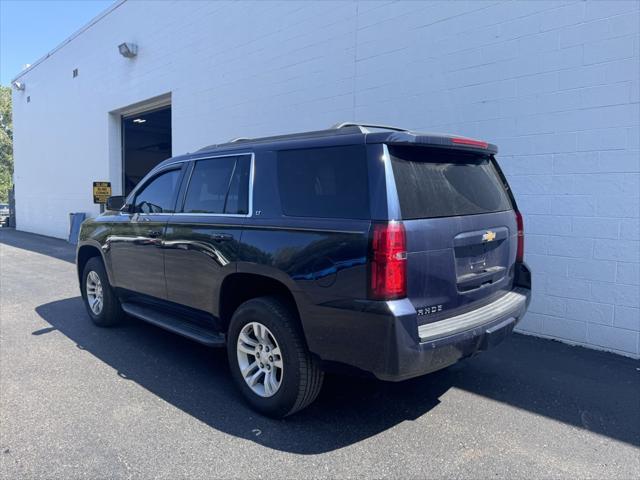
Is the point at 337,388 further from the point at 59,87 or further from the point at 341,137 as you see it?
the point at 59,87

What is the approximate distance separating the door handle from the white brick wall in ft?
11.9

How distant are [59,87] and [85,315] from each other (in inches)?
563

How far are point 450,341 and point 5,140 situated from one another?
60271 millimetres

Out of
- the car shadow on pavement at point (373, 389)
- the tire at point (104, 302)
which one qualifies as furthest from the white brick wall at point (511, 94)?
the tire at point (104, 302)

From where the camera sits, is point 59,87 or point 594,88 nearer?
point 594,88

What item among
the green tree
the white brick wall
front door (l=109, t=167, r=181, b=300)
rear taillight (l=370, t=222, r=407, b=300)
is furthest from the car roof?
the green tree

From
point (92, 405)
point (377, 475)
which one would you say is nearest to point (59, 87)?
point (92, 405)

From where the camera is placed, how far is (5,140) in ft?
169

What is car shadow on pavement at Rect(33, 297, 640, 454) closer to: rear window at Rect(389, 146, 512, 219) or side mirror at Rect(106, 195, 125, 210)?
side mirror at Rect(106, 195, 125, 210)

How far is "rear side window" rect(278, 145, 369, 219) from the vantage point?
10.1ft

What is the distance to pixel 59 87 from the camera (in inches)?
689

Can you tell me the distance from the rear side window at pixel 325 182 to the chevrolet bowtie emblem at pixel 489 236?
1.02 metres

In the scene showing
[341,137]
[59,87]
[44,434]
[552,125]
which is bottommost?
[44,434]

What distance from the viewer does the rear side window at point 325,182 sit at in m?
3.09
